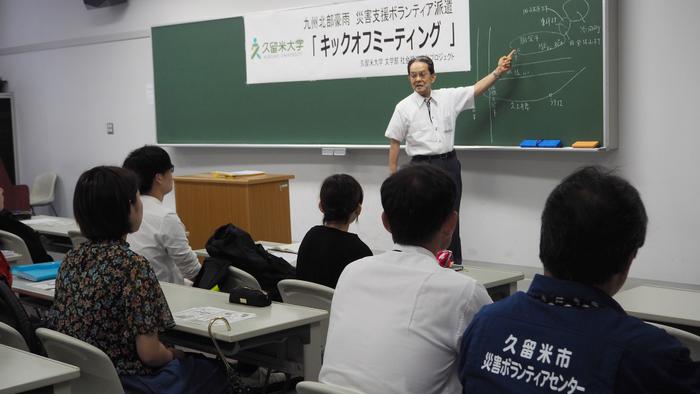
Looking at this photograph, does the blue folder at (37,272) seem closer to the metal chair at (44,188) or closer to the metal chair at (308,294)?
the metal chair at (308,294)

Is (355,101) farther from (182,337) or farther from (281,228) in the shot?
(182,337)

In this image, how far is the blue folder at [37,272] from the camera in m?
3.65

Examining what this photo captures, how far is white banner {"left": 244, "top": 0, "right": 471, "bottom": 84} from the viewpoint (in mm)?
6086

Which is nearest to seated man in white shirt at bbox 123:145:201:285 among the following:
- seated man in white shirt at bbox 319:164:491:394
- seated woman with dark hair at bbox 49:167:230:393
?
seated woman with dark hair at bbox 49:167:230:393

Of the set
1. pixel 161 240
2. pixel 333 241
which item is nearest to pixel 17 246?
pixel 161 240

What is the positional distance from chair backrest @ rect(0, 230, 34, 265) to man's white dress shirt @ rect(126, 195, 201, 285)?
1085 millimetres

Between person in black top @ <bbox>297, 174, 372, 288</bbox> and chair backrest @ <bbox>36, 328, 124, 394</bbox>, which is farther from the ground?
person in black top @ <bbox>297, 174, 372, 288</bbox>

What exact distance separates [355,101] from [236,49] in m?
1.46

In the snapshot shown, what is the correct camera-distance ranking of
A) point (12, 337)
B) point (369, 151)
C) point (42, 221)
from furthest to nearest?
point (369, 151), point (42, 221), point (12, 337)

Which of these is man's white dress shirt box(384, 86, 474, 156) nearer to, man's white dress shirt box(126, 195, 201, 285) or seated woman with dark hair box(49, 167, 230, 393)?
man's white dress shirt box(126, 195, 201, 285)

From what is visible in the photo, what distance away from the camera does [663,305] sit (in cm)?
282

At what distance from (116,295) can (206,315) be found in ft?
1.36

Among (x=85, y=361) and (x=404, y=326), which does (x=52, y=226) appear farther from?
(x=404, y=326)

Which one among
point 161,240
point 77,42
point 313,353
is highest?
point 77,42
